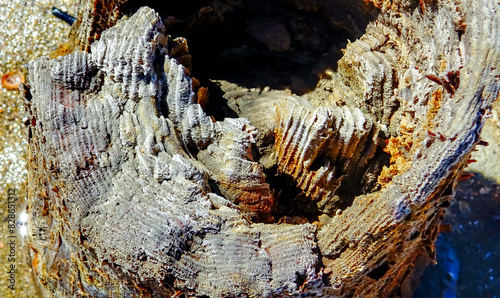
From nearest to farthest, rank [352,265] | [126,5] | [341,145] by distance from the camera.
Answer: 1. [352,265]
2. [341,145]
3. [126,5]

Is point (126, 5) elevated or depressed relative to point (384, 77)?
elevated

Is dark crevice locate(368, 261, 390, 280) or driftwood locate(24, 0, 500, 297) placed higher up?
driftwood locate(24, 0, 500, 297)

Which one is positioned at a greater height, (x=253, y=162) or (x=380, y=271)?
(x=253, y=162)

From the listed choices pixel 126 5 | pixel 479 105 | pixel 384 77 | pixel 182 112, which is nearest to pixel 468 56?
pixel 479 105

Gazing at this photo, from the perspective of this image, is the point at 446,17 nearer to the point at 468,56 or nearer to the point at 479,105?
the point at 468,56

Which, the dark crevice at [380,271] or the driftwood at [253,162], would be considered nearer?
the driftwood at [253,162]

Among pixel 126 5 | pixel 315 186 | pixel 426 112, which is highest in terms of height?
pixel 126 5

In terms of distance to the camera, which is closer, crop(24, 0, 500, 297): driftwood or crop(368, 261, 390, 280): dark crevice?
crop(24, 0, 500, 297): driftwood

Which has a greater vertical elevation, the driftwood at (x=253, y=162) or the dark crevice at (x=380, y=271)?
the driftwood at (x=253, y=162)
